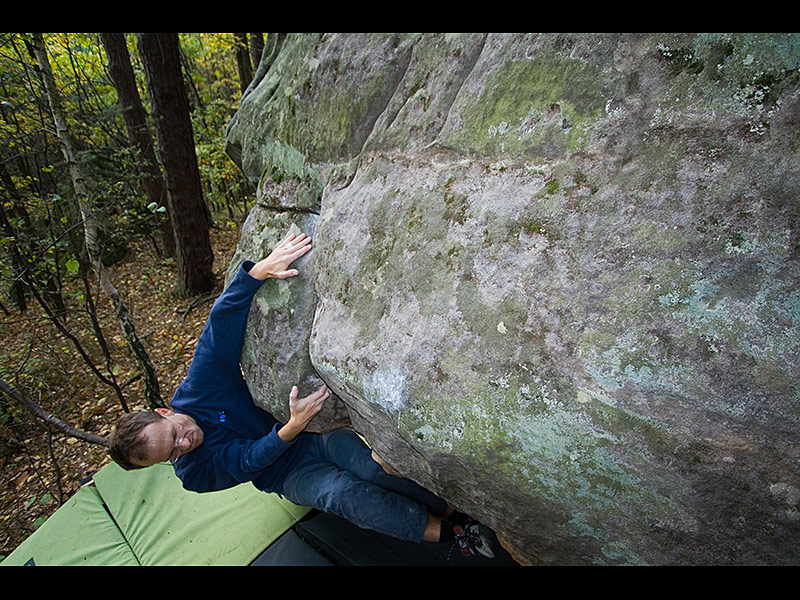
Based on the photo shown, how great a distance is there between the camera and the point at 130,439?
286cm

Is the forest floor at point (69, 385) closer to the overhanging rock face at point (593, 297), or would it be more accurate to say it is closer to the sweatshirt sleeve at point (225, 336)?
the sweatshirt sleeve at point (225, 336)

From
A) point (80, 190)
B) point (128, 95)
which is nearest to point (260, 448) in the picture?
point (80, 190)

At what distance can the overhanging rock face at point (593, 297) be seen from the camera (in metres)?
1.40

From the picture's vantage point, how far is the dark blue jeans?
2.90 m

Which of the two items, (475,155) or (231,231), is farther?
(231,231)

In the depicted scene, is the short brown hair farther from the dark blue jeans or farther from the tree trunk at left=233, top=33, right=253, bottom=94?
the tree trunk at left=233, top=33, right=253, bottom=94

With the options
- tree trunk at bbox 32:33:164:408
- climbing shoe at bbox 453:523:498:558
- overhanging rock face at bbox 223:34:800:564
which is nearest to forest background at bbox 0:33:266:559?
tree trunk at bbox 32:33:164:408

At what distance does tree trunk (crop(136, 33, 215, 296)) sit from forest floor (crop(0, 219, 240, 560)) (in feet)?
2.64

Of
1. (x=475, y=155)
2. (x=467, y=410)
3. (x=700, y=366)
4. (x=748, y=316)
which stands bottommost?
(x=467, y=410)

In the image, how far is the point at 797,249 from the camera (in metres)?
1.35

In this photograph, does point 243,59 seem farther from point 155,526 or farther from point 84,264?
point 155,526
